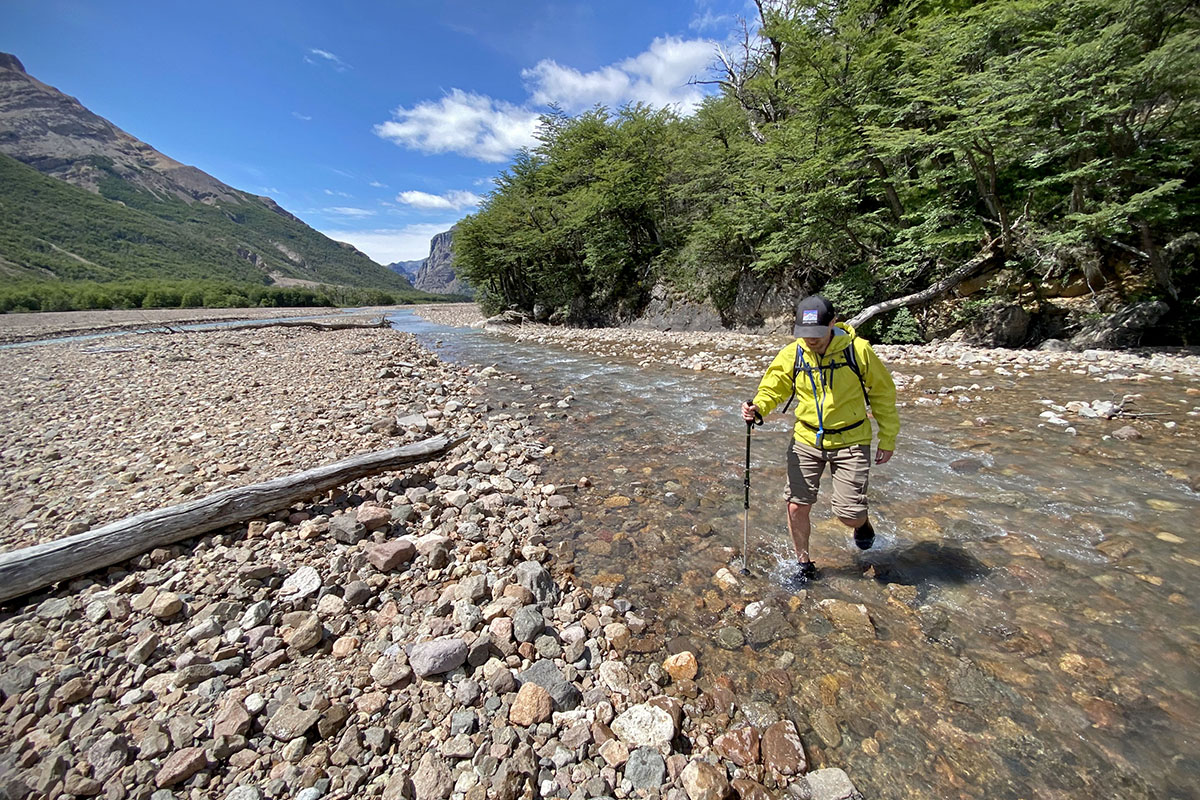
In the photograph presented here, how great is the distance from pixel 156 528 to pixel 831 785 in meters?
5.45

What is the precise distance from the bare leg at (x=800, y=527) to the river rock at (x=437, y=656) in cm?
293

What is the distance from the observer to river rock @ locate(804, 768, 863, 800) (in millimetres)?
2275

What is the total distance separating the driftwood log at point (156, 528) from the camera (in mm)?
3305

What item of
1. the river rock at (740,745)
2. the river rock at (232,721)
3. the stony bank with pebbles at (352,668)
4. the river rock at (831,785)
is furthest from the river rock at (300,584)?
the river rock at (831,785)

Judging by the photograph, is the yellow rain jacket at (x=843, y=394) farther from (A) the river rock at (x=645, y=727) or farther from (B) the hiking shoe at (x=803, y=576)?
(A) the river rock at (x=645, y=727)

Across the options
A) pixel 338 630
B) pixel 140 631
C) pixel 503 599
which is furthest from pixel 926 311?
pixel 140 631

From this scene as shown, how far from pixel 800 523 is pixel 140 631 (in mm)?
5184

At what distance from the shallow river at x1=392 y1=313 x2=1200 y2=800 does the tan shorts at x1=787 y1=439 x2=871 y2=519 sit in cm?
75

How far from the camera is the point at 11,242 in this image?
110 metres

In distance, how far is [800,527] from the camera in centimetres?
401

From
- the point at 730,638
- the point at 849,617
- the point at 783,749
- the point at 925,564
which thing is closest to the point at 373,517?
the point at 730,638

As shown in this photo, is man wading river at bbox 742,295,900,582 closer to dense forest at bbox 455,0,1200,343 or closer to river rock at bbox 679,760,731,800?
river rock at bbox 679,760,731,800

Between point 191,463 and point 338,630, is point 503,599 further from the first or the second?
point 191,463

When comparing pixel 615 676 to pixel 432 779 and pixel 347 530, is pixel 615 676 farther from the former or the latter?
pixel 347 530
